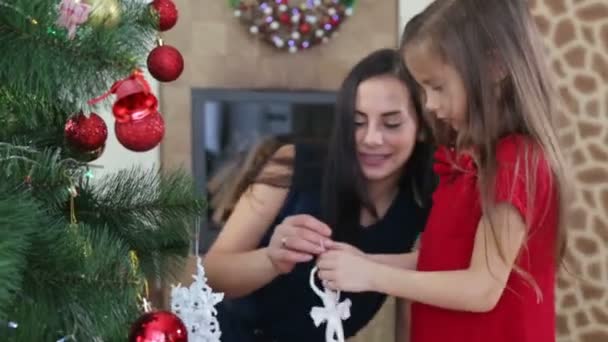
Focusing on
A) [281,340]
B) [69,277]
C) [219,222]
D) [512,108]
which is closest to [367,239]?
[281,340]

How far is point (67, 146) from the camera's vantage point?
0.71 m

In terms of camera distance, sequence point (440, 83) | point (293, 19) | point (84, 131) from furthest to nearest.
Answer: point (293, 19), point (440, 83), point (84, 131)

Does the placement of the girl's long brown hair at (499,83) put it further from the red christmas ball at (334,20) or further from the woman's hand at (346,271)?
the red christmas ball at (334,20)

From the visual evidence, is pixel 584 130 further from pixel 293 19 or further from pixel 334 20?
pixel 293 19

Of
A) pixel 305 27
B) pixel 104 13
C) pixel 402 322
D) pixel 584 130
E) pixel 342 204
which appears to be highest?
pixel 305 27

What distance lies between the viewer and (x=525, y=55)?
3.01 ft

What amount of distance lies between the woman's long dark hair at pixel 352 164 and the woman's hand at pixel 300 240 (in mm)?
172

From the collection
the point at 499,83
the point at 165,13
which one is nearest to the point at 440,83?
the point at 499,83

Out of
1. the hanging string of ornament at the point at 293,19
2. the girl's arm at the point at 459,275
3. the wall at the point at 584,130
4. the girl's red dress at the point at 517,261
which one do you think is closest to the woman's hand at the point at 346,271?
the girl's arm at the point at 459,275

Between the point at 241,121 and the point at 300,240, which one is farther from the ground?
the point at 241,121

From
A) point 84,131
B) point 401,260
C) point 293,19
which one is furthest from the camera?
point 293,19

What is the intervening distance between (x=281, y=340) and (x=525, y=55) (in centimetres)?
66

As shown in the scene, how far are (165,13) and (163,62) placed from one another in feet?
0.20

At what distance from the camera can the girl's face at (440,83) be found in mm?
915
